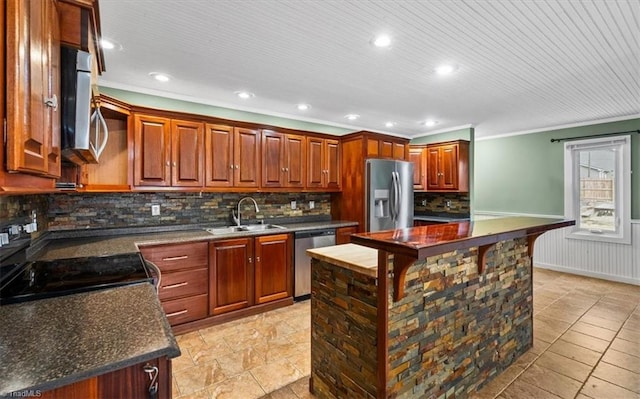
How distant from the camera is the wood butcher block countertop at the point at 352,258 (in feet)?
5.38

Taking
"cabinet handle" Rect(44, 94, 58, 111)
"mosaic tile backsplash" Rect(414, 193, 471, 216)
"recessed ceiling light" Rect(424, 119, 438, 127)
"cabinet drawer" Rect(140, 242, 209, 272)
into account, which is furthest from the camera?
"mosaic tile backsplash" Rect(414, 193, 471, 216)

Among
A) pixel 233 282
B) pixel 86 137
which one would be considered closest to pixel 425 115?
pixel 233 282

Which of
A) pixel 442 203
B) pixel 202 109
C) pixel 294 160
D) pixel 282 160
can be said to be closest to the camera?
pixel 202 109

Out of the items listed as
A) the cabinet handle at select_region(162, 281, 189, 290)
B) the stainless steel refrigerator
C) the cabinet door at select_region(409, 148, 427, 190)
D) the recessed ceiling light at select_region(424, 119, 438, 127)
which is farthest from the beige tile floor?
the recessed ceiling light at select_region(424, 119, 438, 127)

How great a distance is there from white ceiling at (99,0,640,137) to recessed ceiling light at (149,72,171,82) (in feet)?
Result: 0.25

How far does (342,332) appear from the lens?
1800 millimetres

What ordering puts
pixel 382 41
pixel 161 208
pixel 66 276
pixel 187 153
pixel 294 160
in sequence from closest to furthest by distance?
pixel 66 276
pixel 382 41
pixel 187 153
pixel 161 208
pixel 294 160

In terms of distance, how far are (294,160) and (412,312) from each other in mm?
2755

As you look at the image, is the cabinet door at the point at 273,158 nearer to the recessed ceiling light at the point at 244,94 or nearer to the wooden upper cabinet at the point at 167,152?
the recessed ceiling light at the point at 244,94

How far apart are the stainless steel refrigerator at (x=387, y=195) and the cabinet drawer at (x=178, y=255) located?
217 centimetres

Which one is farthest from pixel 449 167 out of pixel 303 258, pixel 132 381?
pixel 132 381

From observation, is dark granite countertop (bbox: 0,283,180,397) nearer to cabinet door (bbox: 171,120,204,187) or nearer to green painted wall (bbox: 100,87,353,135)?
cabinet door (bbox: 171,120,204,187)

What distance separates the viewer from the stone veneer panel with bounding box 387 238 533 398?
1.67 metres

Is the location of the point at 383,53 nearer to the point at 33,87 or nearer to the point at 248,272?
the point at 33,87
